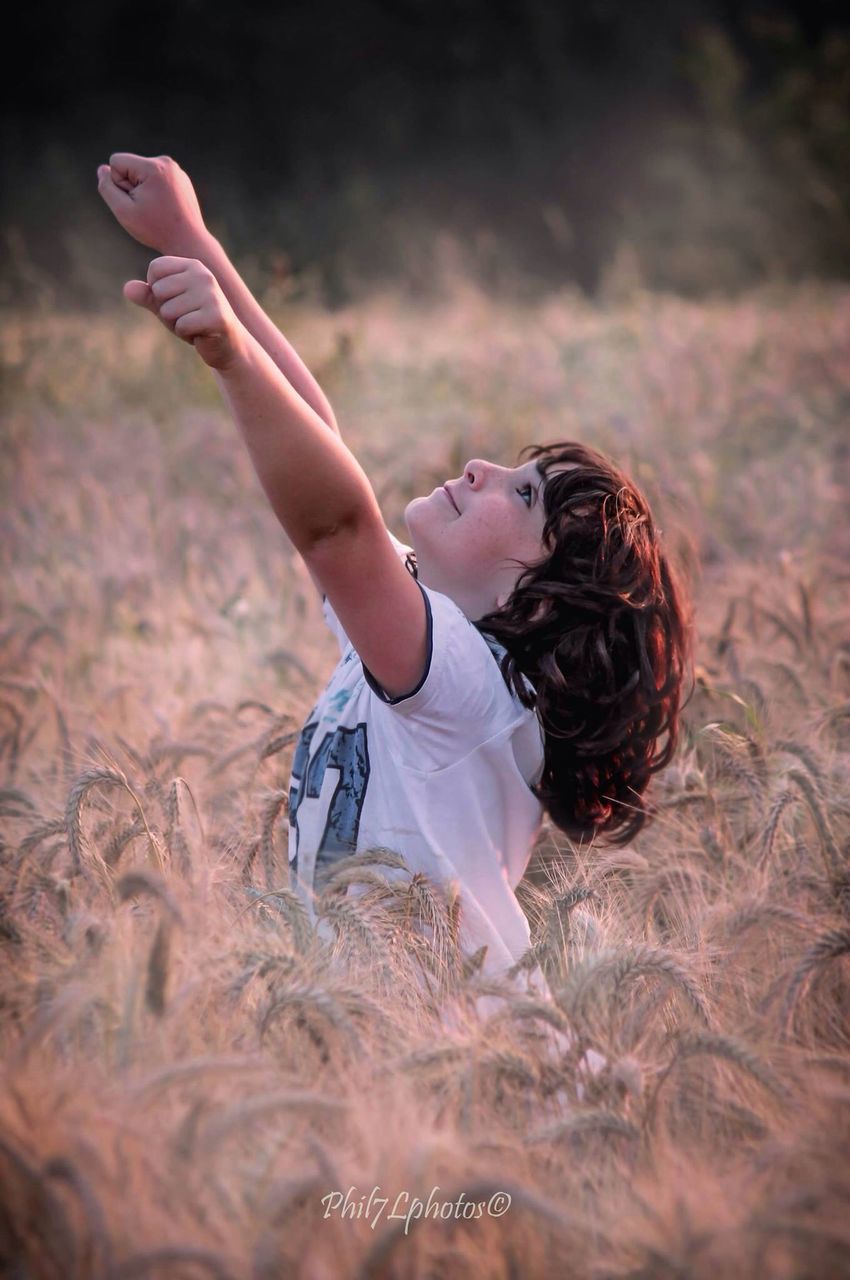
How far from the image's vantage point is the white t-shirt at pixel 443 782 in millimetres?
1722

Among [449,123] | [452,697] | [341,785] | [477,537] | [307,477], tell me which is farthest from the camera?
[449,123]

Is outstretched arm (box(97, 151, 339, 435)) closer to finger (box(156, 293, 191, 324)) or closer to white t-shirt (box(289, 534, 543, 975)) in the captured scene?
finger (box(156, 293, 191, 324))

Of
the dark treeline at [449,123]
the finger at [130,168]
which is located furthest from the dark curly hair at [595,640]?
the dark treeline at [449,123]

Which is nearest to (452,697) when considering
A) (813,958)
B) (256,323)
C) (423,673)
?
(423,673)

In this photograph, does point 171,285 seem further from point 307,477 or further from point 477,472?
point 477,472

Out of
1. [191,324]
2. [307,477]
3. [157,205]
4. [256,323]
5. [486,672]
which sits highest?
[157,205]

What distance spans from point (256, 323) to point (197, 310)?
31.9 inches

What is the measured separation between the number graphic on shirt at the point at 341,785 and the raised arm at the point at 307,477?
0.87 feet

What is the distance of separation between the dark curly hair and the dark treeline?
42.6 ft

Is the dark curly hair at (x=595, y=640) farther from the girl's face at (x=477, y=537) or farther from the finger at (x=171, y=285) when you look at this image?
the finger at (x=171, y=285)

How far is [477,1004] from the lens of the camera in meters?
1.57

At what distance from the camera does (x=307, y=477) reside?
146 cm

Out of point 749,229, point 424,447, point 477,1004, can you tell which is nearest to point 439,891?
point 477,1004

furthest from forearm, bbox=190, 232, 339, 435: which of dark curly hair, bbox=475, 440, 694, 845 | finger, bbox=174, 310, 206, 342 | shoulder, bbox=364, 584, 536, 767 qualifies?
finger, bbox=174, 310, 206, 342
